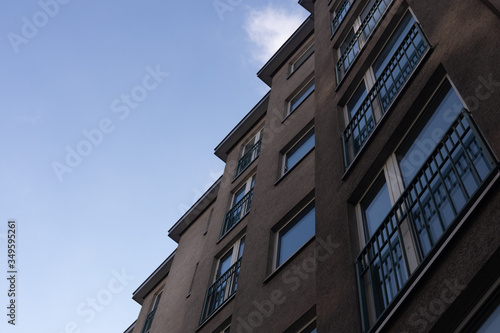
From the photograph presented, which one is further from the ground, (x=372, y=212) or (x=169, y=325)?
(x=169, y=325)

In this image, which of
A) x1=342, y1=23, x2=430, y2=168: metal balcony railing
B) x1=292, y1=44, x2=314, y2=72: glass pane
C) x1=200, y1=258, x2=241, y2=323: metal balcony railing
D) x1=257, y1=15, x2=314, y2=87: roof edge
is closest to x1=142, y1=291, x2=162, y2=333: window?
x1=200, y1=258, x2=241, y2=323: metal balcony railing

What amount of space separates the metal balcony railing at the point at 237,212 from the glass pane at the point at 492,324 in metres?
12.6

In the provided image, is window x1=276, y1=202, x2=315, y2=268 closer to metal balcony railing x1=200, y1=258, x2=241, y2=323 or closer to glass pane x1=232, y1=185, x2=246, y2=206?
metal balcony railing x1=200, y1=258, x2=241, y2=323

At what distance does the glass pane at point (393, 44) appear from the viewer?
1177 centimetres

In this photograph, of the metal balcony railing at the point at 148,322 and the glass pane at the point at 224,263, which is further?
the metal balcony railing at the point at 148,322

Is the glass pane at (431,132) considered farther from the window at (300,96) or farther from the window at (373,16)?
the window at (300,96)

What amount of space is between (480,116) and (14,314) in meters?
16.3

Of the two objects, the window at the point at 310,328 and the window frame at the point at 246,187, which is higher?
the window frame at the point at 246,187

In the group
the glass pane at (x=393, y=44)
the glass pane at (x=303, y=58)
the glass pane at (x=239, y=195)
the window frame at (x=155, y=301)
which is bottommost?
the glass pane at (x=393, y=44)

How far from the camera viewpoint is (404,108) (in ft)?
30.8

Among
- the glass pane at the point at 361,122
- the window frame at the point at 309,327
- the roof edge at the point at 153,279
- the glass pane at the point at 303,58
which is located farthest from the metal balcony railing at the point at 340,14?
the roof edge at the point at 153,279

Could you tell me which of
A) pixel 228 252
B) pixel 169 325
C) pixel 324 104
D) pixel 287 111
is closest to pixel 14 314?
pixel 169 325

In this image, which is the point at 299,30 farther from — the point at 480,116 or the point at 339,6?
the point at 480,116

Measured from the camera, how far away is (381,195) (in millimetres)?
9453
